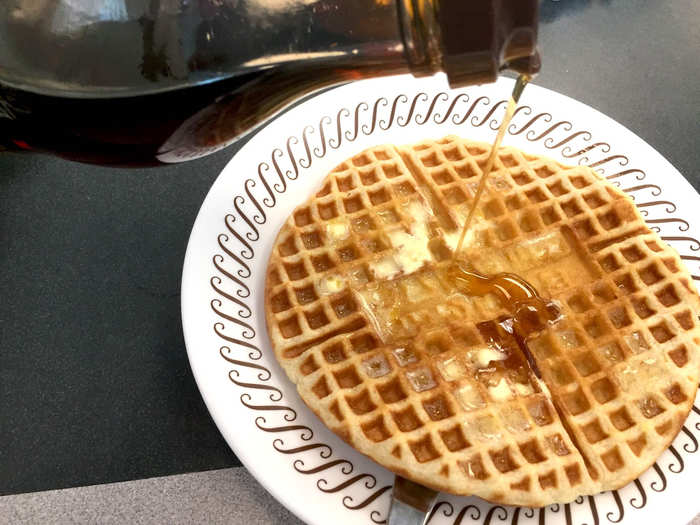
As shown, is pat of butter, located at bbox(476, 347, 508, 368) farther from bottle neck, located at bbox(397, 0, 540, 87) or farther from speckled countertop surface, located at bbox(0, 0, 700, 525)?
bottle neck, located at bbox(397, 0, 540, 87)

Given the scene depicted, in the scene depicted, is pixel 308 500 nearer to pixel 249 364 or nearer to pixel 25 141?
pixel 249 364

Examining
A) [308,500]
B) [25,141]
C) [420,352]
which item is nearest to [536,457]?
[420,352]

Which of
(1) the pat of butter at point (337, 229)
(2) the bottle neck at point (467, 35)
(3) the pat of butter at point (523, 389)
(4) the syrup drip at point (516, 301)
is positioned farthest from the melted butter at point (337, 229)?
(2) the bottle neck at point (467, 35)

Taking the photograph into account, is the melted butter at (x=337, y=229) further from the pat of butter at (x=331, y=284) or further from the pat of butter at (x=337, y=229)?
the pat of butter at (x=331, y=284)

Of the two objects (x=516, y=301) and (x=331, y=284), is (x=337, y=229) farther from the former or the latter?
(x=516, y=301)

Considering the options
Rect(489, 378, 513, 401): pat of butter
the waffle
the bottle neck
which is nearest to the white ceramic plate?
the waffle

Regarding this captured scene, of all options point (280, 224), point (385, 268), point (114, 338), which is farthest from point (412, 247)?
point (114, 338)

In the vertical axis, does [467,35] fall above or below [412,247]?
above
